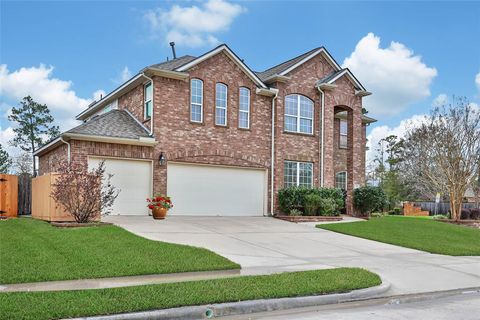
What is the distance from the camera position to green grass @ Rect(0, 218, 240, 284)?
7.99 metres

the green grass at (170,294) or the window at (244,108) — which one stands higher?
the window at (244,108)

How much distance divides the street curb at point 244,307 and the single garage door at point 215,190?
38.8 feet

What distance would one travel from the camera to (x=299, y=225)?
59.3 feet

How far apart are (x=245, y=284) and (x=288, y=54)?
1940cm

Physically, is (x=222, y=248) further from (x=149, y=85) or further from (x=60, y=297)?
(x=149, y=85)

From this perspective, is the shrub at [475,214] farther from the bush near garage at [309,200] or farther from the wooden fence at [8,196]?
the wooden fence at [8,196]

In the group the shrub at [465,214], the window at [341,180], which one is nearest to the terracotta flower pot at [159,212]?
the window at [341,180]

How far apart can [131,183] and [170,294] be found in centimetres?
1152

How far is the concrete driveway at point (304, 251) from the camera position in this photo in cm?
948

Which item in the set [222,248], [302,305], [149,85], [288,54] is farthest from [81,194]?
[288,54]

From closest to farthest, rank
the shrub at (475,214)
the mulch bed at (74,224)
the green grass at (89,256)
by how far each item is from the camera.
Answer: the green grass at (89,256) → the mulch bed at (74,224) → the shrub at (475,214)

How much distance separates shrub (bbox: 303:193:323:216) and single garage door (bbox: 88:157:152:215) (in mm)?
6648

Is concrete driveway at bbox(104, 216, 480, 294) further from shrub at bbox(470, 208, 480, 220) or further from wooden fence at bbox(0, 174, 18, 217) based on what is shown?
shrub at bbox(470, 208, 480, 220)

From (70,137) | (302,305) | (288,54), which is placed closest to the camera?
(302,305)
